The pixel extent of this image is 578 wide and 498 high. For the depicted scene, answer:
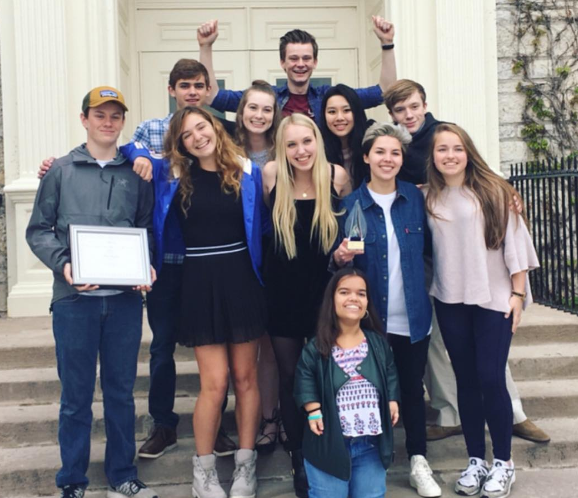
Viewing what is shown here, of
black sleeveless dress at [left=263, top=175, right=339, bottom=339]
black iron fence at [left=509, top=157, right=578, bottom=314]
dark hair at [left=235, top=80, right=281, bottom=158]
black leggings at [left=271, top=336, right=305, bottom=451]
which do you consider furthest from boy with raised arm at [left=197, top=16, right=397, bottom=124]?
black iron fence at [left=509, top=157, right=578, bottom=314]

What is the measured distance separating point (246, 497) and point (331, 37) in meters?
5.34

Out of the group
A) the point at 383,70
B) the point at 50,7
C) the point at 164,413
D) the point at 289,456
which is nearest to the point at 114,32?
the point at 50,7

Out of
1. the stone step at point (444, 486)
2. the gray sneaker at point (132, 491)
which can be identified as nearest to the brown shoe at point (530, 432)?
the stone step at point (444, 486)

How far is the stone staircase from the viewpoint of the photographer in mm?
3850

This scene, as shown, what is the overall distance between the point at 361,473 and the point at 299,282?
3.23ft

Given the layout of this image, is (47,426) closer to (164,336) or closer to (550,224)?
(164,336)

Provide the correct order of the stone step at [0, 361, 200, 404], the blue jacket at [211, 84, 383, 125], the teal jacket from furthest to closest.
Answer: the stone step at [0, 361, 200, 404] → the blue jacket at [211, 84, 383, 125] → the teal jacket

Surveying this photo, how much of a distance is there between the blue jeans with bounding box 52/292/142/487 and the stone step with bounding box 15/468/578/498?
0.35m

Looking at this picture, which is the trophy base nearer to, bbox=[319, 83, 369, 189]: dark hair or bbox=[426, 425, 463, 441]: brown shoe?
bbox=[319, 83, 369, 189]: dark hair

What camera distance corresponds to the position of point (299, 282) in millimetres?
3559

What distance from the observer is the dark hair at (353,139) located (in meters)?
3.94

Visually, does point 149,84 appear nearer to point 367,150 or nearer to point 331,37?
point 331,37

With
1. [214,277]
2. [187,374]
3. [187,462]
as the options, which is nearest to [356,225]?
[214,277]

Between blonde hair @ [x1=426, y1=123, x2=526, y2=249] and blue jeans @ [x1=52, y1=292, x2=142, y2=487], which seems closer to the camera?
Answer: blue jeans @ [x1=52, y1=292, x2=142, y2=487]
